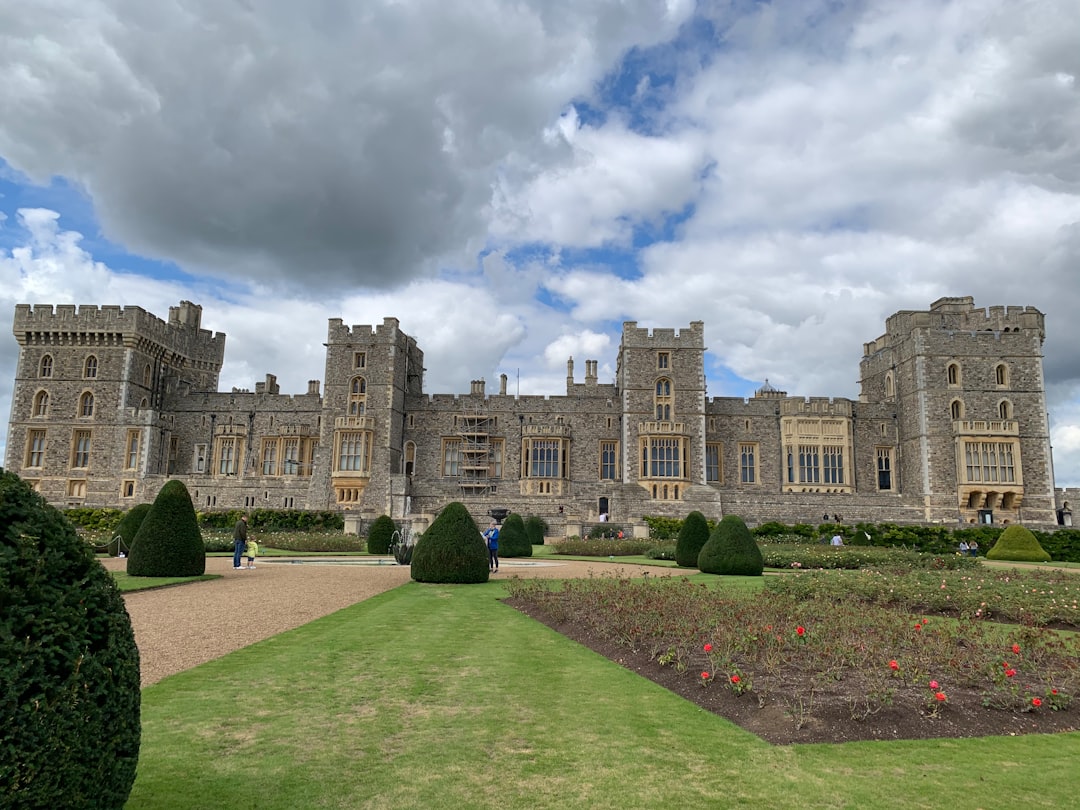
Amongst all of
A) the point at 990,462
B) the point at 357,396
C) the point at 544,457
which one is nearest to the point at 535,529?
the point at 544,457

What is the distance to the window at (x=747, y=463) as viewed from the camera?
43656mm

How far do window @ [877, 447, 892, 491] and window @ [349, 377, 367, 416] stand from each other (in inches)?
1188

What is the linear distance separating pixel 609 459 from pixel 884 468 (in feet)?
53.0

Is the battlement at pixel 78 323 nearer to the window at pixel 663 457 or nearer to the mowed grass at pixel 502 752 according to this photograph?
the window at pixel 663 457

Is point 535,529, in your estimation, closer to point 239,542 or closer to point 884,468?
point 239,542

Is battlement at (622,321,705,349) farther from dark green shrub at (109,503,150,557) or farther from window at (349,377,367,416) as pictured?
dark green shrub at (109,503,150,557)

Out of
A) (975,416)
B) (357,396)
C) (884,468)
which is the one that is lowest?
(884,468)

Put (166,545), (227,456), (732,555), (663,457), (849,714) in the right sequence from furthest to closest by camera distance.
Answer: (227,456) → (663,457) → (732,555) → (166,545) → (849,714)

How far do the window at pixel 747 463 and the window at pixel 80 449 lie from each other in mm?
38329

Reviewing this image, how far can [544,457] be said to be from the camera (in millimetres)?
43594

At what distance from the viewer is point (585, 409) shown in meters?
44.5

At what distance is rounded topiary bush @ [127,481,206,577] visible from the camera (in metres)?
15.9

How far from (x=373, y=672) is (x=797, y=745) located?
4.16 meters

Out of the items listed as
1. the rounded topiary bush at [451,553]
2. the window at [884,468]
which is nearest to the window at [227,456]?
the rounded topiary bush at [451,553]
